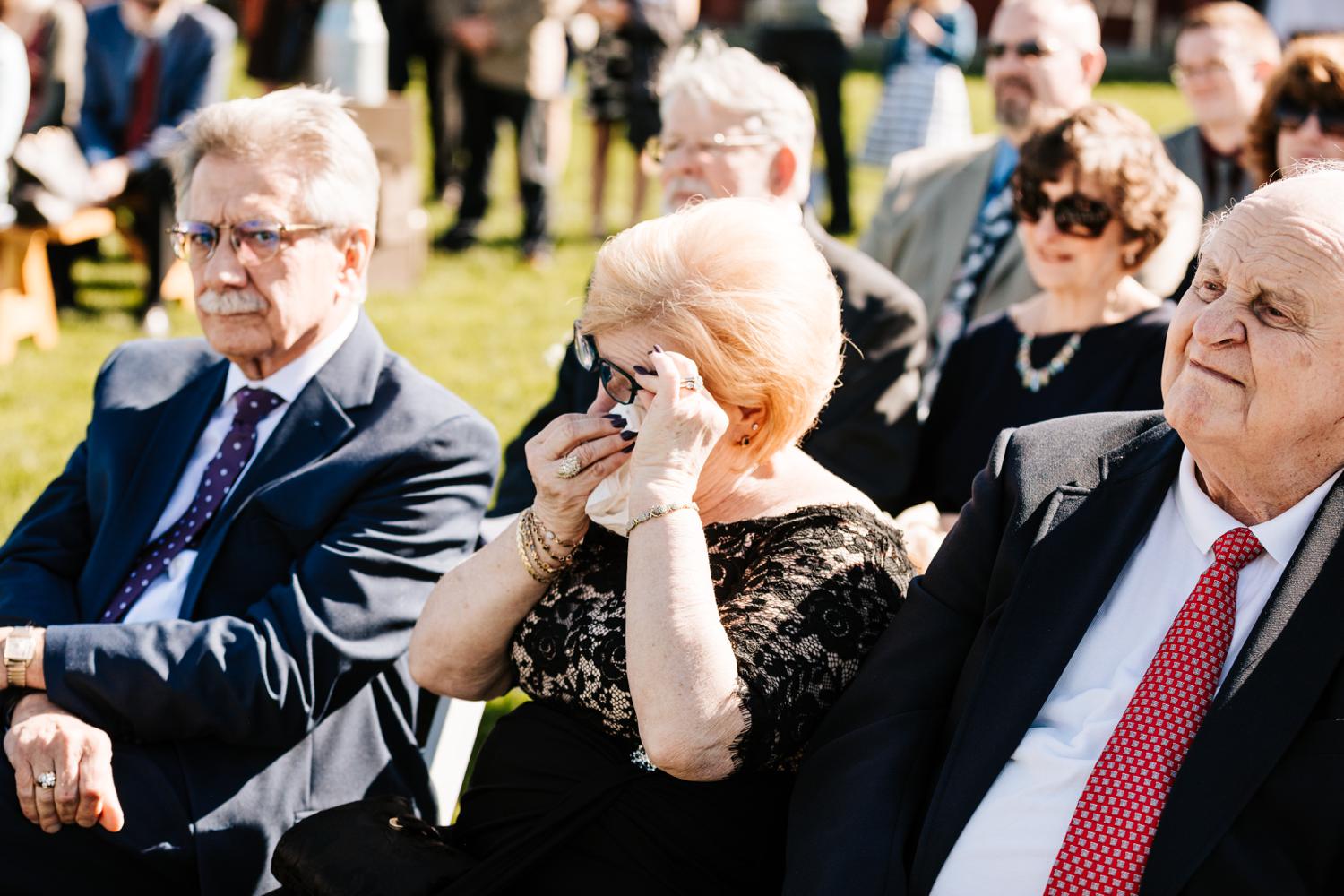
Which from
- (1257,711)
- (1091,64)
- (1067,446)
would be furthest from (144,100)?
(1257,711)

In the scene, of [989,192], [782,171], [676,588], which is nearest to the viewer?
[676,588]

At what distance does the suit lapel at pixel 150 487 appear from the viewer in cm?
313

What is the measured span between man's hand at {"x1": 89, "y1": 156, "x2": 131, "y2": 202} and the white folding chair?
5.72 m

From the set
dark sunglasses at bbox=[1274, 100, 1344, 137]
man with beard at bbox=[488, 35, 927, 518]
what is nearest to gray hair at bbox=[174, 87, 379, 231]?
man with beard at bbox=[488, 35, 927, 518]

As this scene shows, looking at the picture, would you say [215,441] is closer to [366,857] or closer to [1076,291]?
[366,857]

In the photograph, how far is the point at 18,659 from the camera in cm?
→ 285

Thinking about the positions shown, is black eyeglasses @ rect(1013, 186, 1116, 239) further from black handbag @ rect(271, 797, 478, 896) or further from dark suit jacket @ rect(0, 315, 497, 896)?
black handbag @ rect(271, 797, 478, 896)

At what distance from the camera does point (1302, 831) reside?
1999 millimetres

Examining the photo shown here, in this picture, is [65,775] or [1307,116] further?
[1307,116]

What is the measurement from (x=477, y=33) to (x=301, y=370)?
6.64 metres

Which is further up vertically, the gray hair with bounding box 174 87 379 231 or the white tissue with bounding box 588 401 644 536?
the gray hair with bounding box 174 87 379 231

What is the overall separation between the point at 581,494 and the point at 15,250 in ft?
19.9

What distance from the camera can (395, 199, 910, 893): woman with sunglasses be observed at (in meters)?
2.36

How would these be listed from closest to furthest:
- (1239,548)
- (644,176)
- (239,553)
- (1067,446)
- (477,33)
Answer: (1239,548) < (1067,446) < (239,553) < (477,33) < (644,176)
